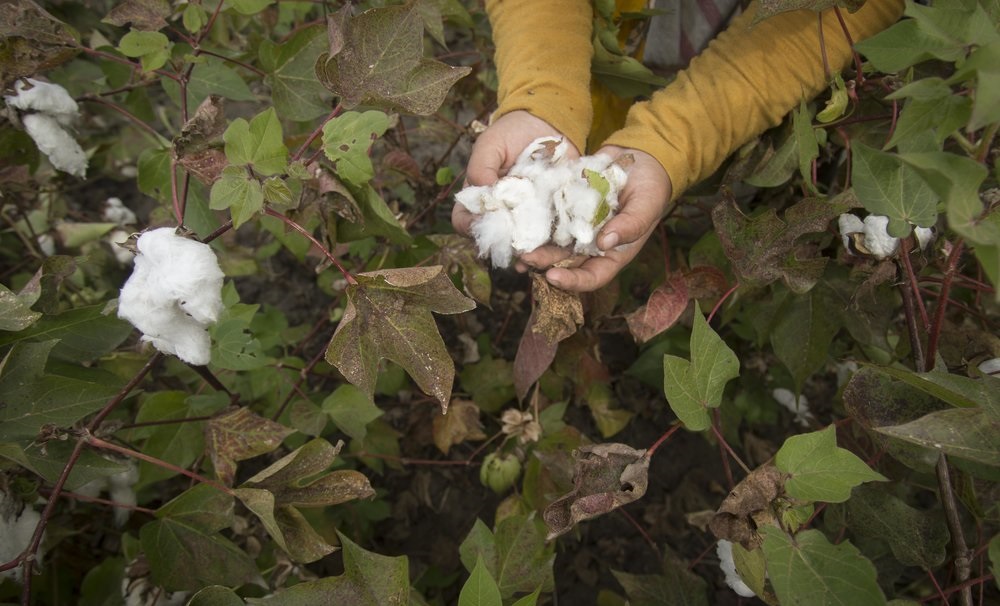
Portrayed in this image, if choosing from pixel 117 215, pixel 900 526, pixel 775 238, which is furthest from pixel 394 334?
pixel 117 215

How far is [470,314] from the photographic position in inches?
78.1

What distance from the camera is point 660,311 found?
1093 millimetres

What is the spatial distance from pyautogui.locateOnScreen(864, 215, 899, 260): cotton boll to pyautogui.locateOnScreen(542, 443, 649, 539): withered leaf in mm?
506

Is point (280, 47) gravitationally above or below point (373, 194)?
above

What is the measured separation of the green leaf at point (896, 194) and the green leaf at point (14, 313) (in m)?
1.13

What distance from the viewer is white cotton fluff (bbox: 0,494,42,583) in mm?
971

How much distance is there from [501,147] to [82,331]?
77 centimetres

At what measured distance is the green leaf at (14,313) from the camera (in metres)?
0.85

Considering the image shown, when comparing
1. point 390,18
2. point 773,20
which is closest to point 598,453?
point 390,18

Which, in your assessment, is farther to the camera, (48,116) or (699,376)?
(48,116)

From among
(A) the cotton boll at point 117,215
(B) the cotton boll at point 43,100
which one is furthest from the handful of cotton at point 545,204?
(A) the cotton boll at point 117,215

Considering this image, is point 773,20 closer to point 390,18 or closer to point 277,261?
point 390,18

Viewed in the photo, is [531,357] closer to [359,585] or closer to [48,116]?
[359,585]

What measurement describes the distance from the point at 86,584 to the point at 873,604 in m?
1.36
